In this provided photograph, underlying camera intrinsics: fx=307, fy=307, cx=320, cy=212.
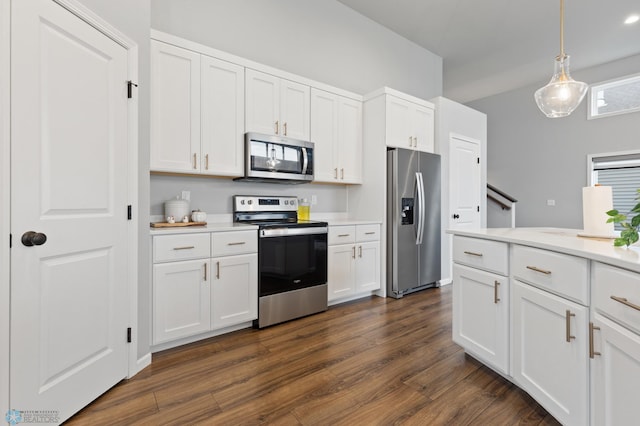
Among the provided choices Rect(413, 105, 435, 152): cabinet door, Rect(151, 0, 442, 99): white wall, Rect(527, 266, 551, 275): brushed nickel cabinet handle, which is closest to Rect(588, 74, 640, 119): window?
Rect(151, 0, 442, 99): white wall

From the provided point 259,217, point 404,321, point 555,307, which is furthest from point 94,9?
point 404,321

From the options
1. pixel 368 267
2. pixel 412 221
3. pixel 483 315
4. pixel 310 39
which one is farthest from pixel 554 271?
pixel 310 39

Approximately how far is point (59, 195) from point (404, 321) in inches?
106

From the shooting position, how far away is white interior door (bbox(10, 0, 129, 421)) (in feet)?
4.42

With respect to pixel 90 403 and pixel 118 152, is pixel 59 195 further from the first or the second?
pixel 90 403

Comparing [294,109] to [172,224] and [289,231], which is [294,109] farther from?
[172,224]

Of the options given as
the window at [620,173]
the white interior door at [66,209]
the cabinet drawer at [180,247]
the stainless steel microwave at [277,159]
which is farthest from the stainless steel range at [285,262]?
the window at [620,173]

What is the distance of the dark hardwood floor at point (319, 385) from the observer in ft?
5.10

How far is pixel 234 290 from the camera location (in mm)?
2494

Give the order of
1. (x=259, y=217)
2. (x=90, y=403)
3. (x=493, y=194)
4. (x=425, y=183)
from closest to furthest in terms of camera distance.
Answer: (x=90, y=403)
(x=259, y=217)
(x=425, y=183)
(x=493, y=194)

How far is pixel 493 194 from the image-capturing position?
6.66 meters

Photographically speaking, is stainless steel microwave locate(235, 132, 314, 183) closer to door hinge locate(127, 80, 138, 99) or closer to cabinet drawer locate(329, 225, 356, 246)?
cabinet drawer locate(329, 225, 356, 246)

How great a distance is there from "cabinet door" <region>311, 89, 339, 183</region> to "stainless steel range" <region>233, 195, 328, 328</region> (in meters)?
0.63

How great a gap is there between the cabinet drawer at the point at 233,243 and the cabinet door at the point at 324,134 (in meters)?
1.15
